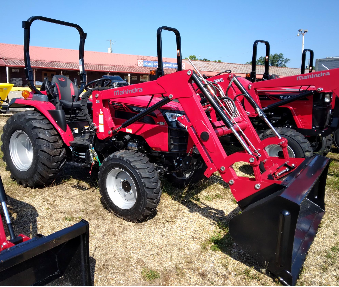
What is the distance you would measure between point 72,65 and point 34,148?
20939 millimetres

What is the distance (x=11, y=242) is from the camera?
7.63 ft

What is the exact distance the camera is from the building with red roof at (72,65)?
22.3 meters

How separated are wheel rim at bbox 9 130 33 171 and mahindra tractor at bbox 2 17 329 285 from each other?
0.02 m

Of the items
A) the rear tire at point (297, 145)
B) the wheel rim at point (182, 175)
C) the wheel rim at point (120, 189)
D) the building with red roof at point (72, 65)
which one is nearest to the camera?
the wheel rim at point (120, 189)

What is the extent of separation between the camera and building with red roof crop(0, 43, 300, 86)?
22.3 meters

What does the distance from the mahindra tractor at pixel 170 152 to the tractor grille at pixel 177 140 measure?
0.01 metres

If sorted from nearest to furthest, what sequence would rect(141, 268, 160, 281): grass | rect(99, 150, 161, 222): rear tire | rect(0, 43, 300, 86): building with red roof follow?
rect(141, 268, 160, 281): grass, rect(99, 150, 161, 222): rear tire, rect(0, 43, 300, 86): building with red roof

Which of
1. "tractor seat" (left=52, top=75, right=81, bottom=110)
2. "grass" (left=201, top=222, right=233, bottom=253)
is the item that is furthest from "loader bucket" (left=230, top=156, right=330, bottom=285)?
"tractor seat" (left=52, top=75, right=81, bottom=110)

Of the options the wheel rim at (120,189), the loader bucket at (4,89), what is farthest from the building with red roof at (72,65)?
the wheel rim at (120,189)

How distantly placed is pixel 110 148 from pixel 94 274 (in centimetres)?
185

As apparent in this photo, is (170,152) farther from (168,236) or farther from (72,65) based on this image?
(72,65)

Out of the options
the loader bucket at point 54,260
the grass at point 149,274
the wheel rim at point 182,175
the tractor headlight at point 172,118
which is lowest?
the grass at point 149,274

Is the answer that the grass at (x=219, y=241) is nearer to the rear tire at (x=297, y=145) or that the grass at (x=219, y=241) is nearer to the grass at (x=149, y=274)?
the grass at (x=149, y=274)

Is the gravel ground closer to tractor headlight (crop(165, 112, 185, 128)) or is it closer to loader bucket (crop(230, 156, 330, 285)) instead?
loader bucket (crop(230, 156, 330, 285))
